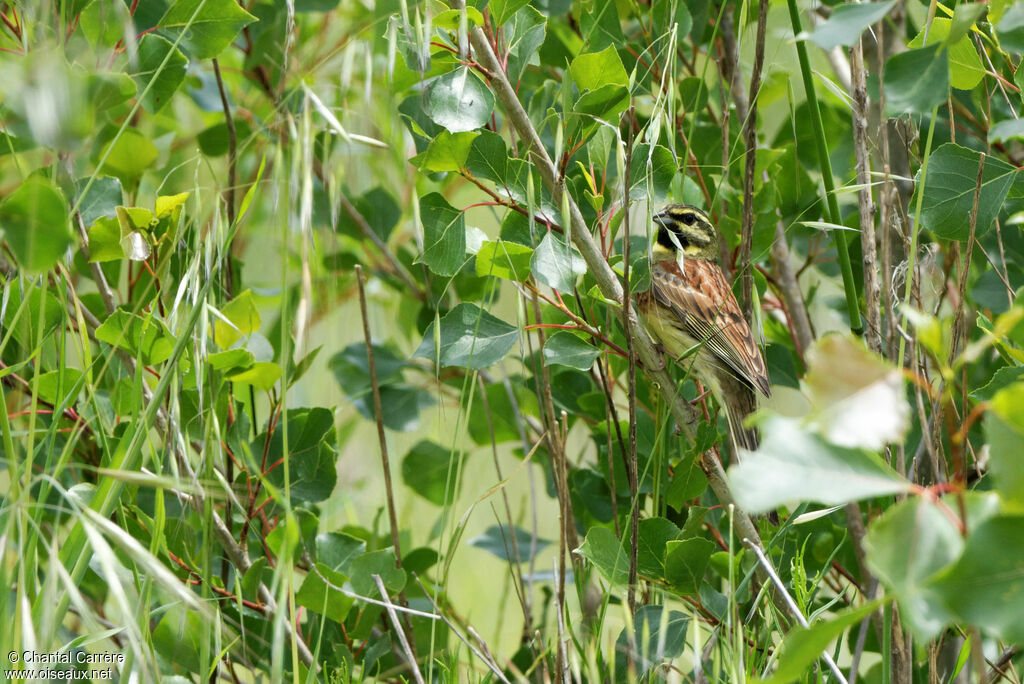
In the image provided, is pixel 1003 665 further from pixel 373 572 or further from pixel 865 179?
pixel 373 572

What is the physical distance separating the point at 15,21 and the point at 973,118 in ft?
8.09

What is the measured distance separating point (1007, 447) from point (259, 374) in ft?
5.37

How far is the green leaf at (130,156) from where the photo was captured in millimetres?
2520

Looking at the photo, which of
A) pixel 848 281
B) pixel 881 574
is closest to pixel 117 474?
pixel 881 574

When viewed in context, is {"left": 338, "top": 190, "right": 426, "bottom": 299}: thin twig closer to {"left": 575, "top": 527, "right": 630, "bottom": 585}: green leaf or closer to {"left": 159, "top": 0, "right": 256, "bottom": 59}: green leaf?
{"left": 159, "top": 0, "right": 256, "bottom": 59}: green leaf

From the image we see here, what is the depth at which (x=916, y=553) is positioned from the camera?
0.82m

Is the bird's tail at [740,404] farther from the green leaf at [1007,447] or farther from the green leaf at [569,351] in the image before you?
the green leaf at [1007,447]

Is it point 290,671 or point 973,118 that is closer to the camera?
point 290,671

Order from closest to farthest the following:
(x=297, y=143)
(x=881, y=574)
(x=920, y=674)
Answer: (x=881, y=574) → (x=297, y=143) → (x=920, y=674)

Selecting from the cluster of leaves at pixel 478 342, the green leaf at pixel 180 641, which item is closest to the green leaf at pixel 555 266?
the cluster of leaves at pixel 478 342

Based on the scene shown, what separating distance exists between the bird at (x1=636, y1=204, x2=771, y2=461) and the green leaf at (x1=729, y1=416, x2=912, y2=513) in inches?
80.2

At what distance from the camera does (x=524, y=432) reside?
2688 mm

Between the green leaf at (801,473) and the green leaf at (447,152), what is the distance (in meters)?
1.17

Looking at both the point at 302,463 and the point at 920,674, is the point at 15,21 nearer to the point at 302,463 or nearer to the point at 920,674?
the point at 302,463
